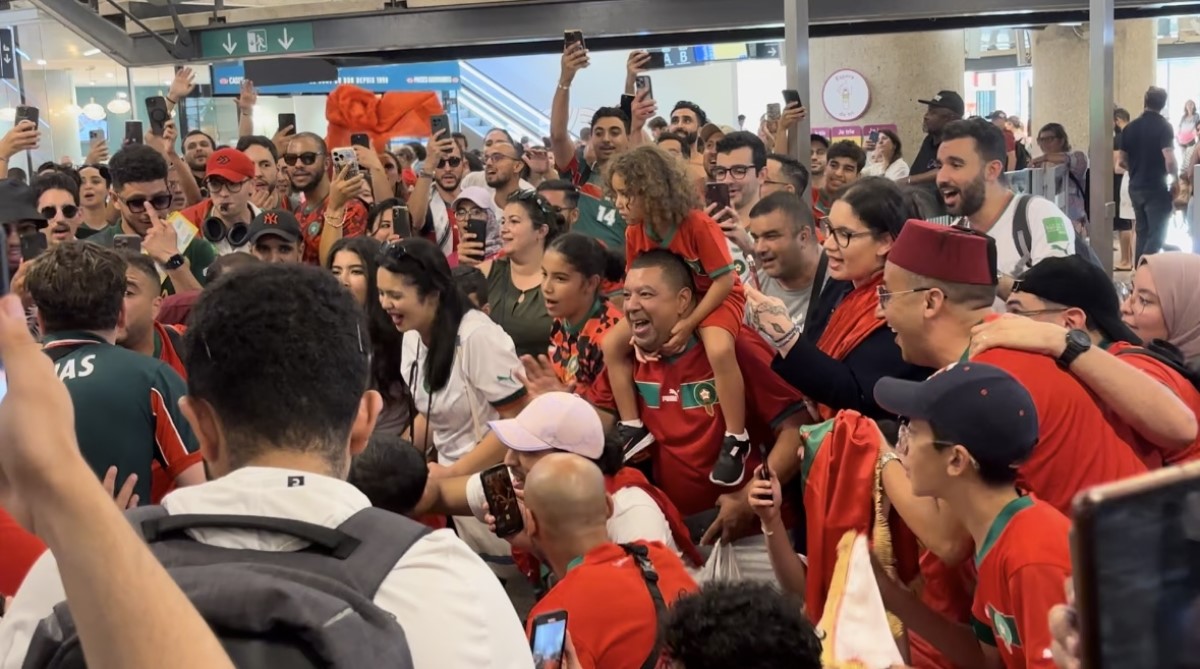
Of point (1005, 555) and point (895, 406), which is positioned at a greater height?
point (895, 406)

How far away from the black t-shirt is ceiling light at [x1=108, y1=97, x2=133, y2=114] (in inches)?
420

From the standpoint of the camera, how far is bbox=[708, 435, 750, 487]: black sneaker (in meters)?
3.90

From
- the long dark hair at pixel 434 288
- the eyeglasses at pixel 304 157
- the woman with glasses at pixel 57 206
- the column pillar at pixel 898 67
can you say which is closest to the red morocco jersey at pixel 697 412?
the long dark hair at pixel 434 288

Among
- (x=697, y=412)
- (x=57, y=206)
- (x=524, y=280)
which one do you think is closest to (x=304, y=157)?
(x=57, y=206)

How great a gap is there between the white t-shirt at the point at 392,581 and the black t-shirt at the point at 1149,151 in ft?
39.9

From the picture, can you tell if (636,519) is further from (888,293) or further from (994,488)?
(994,488)

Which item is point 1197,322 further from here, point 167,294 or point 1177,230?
point 1177,230

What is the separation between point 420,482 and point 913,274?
144 cm

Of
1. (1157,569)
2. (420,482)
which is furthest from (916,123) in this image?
(1157,569)

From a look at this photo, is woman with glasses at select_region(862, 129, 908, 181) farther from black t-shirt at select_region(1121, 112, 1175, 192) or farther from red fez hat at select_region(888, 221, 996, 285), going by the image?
red fez hat at select_region(888, 221, 996, 285)

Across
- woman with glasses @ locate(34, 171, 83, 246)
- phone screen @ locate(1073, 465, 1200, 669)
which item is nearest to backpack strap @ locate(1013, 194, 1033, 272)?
phone screen @ locate(1073, 465, 1200, 669)

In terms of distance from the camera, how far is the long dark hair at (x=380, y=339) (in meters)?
4.71

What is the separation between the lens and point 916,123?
11.6 meters

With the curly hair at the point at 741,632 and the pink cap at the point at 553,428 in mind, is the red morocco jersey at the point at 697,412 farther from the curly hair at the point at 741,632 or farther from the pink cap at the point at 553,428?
the curly hair at the point at 741,632
